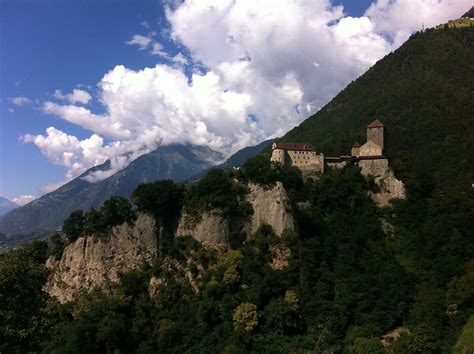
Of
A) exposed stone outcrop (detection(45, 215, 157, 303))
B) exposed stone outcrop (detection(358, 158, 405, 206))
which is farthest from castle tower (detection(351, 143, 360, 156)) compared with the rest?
exposed stone outcrop (detection(45, 215, 157, 303))

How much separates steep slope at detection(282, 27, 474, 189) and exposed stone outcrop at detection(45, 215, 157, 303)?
122ft

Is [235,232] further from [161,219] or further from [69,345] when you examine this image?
[69,345]

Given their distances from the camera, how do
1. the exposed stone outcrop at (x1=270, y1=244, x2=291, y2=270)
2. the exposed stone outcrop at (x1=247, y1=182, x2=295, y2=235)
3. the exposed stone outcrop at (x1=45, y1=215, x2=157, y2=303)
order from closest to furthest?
the exposed stone outcrop at (x1=270, y1=244, x2=291, y2=270) → the exposed stone outcrop at (x1=247, y1=182, x2=295, y2=235) → the exposed stone outcrop at (x1=45, y1=215, x2=157, y2=303)

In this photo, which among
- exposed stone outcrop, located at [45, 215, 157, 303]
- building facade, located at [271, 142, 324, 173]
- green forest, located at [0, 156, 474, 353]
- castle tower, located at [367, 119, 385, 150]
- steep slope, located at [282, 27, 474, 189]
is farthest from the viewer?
steep slope, located at [282, 27, 474, 189]

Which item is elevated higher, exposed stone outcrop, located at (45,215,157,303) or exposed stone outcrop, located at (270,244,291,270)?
exposed stone outcrop, located at (45,215,157,303)

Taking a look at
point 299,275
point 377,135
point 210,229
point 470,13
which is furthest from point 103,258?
point 470,13

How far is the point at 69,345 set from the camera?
47469 millimetres

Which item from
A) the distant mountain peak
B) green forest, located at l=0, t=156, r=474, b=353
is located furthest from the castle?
the distant mountain peak

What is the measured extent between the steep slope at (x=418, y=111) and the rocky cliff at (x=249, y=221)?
19925mm

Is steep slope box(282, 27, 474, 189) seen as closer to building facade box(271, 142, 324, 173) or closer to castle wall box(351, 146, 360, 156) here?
castle wall box(351, 146, 360, 156)

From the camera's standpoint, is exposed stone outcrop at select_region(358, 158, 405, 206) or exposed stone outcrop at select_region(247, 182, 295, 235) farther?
exposed stone outcrop at select_region(358, 158, 405, 206)

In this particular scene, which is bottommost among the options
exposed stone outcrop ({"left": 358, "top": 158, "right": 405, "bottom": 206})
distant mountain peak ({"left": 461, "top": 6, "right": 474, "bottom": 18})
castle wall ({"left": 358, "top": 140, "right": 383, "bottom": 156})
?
exposed stone outcrop ({"left": 358, "top": 158, "right": 405, "bottom": 206})

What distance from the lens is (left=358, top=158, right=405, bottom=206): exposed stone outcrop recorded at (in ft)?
213

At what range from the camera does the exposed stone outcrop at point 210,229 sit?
58031mm
